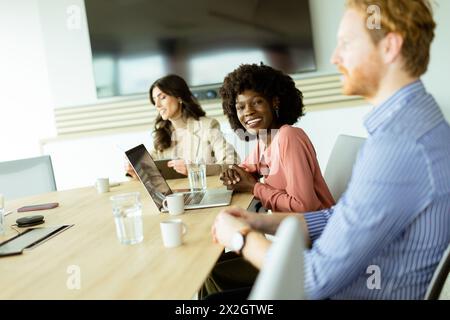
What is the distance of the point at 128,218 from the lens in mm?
1460

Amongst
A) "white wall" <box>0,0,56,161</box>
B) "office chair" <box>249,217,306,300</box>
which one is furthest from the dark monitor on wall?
"office chair" <box>249,217,306,300</box>

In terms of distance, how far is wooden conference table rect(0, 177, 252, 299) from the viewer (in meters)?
1.11

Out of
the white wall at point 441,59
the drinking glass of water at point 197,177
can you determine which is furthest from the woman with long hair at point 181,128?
the white wall at point 441,59

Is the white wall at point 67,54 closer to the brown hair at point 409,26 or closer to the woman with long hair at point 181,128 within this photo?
the woman with long hair at point 181,128

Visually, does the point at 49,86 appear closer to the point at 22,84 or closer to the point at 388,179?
the point at 22,84

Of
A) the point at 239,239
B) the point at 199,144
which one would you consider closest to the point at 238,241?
the point at 239,239

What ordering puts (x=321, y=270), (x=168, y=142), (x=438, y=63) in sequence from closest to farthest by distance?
1. (x=321, y=270)
2. (x=168, y=142)
3. (x=438, y=63)

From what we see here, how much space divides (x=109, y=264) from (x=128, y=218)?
198 millimetres

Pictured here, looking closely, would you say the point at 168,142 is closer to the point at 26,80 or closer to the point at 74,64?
the point at 74,64

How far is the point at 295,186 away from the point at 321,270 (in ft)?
2.57

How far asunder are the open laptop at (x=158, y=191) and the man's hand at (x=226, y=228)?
0.48 m

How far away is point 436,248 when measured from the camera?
112cm

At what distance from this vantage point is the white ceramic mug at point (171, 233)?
1.37 m
